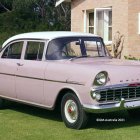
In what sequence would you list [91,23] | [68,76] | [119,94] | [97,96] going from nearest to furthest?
[97,96] → [119,94] → [68,76] → [91,23]

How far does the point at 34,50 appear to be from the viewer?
8891mm

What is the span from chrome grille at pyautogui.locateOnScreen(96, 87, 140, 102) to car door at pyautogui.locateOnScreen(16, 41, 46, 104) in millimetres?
1347

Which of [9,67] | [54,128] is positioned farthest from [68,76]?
[9,67]

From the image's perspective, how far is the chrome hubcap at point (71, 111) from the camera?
7855 millimetres

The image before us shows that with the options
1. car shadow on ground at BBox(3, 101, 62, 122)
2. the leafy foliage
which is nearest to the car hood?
car shadow on ground at BBox(3, 101, 62, 122)

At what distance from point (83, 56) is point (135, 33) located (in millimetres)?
8023

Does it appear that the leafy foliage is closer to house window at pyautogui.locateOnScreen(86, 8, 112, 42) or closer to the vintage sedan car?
house window at pyautogui.locateOnScreen(86, 8, 112, 42)

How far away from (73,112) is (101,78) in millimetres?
827

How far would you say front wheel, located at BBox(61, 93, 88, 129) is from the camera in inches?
303

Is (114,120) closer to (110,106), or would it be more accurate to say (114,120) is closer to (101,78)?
(110,106)

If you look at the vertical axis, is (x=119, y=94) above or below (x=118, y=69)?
below

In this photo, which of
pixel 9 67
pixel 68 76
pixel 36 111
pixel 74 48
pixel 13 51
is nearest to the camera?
pixel 68 76

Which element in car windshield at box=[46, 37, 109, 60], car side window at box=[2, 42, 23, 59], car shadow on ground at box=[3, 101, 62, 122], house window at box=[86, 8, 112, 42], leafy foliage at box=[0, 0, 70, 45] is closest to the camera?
car windshield at box=[46, 37, 109, 60]

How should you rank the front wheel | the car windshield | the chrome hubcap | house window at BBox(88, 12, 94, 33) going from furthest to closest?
house window at BBox(88, 12, 94, 33) → the car windshield → the chrome hubcap → the front wheel
